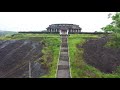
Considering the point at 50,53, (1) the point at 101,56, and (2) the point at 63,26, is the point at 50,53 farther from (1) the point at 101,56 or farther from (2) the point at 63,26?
(2) the point at 63,26

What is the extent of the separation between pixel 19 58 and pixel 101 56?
5.25 metres

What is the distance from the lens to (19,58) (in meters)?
18.5

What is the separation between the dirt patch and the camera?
56.6 feet

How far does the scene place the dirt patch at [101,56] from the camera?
17.3 m

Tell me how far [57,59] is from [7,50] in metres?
4.29

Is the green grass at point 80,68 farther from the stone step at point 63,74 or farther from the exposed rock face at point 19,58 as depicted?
the exposed rock face at point 19,58

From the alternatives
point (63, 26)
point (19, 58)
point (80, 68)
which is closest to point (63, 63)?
point (80, 68)

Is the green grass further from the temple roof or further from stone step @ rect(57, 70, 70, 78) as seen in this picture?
the temple roof

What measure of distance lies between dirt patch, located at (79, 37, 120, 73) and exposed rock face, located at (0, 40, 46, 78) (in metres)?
3.20
